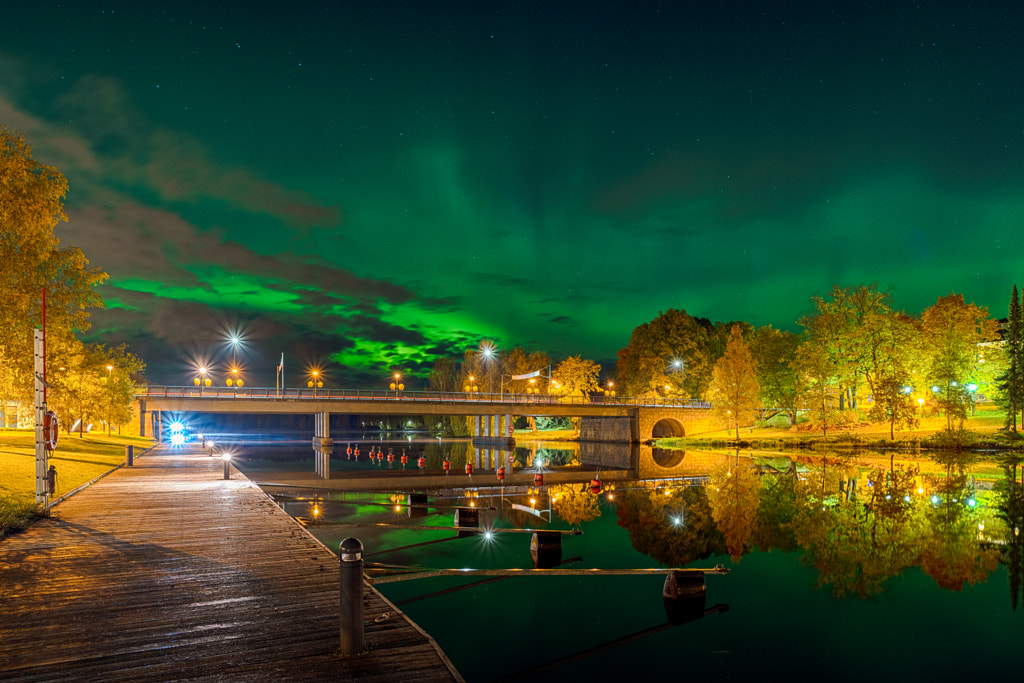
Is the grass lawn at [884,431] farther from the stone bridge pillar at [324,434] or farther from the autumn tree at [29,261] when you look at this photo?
the autumn tree at [29,261]

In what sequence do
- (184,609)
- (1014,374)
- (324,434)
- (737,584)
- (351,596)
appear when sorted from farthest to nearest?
(324,434) < (1014,374) < (737,584) < (184,609) < (351,596)

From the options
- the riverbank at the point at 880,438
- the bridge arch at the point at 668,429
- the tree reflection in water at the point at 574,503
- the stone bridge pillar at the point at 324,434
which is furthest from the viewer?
the bridge arch at the point at 668,429

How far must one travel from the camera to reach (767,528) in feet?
87.6

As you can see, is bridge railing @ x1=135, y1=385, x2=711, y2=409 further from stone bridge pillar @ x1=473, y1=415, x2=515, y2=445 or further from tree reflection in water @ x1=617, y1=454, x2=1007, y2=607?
tree reflection in water @ x1=617, y1=454, x2=1007, y2=607

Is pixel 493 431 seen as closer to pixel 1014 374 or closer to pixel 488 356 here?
pixel 488 356

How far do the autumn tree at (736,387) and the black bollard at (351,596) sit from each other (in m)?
77.5

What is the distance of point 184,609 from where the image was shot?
384 inches

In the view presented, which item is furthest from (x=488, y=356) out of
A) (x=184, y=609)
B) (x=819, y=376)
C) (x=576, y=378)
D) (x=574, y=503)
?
(x=184, y=609)

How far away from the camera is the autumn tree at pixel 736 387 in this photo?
261 ft

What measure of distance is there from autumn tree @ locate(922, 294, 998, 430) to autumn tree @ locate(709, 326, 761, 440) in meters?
19.4

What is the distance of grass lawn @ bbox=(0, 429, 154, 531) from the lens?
1773cm

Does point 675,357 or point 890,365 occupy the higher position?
point 675,357

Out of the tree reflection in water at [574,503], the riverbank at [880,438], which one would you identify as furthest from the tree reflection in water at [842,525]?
the riverbank at [880,438]

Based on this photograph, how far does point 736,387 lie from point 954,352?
2351 centimetres
